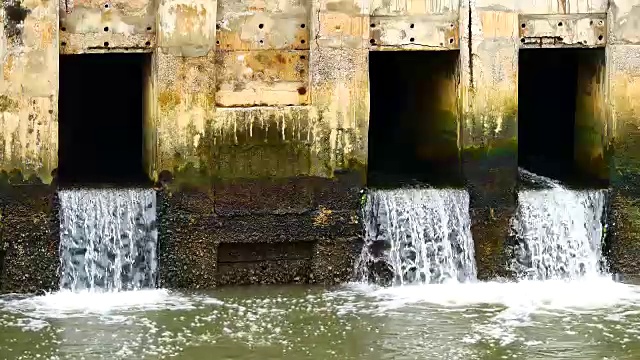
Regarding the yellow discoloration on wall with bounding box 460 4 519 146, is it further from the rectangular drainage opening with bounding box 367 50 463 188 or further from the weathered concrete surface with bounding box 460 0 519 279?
the rectangular drainage opening with bounding box 367 50 463 188

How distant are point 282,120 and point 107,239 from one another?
1897 mm

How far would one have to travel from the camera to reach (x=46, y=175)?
12016mm

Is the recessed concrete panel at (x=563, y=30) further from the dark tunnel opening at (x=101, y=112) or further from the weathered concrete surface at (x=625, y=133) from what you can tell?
the dark tunnel opening at (x=101, y=112)

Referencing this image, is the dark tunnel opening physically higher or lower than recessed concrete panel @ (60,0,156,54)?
lower

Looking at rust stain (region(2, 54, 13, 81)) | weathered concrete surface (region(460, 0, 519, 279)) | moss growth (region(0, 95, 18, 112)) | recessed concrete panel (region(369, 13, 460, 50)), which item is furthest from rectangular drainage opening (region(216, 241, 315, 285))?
rust stain (region(2, 54, 13, 81))

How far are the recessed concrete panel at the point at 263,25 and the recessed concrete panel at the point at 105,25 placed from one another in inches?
25.8

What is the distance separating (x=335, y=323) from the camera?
1123 cm

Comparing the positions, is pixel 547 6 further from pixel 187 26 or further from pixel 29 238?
pixel 29 238

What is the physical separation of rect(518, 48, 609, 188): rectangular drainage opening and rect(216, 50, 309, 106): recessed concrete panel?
2.94 meters

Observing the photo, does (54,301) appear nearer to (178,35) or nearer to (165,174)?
(165,174)

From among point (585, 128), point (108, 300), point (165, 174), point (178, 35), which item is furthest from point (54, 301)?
point (585, 128)

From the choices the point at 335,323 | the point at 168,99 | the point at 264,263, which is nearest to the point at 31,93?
the point at 168,99

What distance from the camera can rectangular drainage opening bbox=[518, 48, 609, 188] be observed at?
13422 mm

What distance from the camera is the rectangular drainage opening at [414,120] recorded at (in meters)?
13.3
